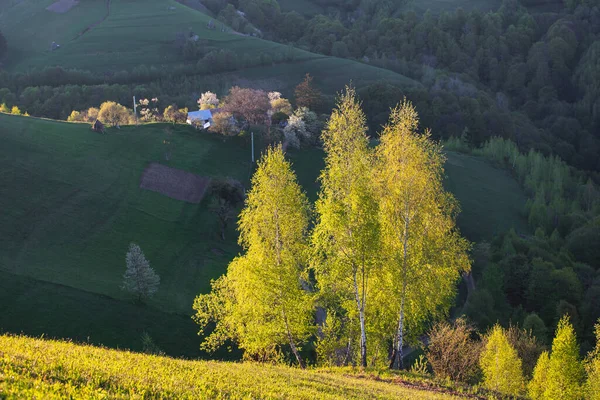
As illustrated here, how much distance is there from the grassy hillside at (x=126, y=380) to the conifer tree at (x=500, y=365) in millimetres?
30581

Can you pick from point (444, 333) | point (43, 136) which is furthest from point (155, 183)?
point (444, 333)

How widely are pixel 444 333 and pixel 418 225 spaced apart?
14.3 m

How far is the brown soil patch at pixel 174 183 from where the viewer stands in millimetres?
93812

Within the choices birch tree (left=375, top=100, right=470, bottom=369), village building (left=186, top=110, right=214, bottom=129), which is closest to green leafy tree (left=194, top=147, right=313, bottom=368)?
birch tree (left=375, top=100, right=470, bottom=369)

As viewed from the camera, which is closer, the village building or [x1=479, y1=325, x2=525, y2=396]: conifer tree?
[x1=479, y1=325, x2=525, y2=396]: conifer tree

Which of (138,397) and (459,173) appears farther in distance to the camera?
(459,173)

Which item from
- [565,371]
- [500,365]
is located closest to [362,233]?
[565,371]

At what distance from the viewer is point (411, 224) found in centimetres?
3419

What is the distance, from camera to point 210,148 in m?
112

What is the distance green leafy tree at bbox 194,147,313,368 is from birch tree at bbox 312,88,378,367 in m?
1.99

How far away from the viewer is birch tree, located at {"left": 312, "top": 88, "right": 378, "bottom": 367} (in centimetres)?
→ 3091

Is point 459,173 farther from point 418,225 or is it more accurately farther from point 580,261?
Result: point 418,225

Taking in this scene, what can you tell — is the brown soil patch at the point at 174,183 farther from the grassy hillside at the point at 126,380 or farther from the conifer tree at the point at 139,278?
the grassy hillside at the point at 126,380

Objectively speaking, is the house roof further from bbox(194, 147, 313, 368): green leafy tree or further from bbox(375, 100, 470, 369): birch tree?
bbox(375, 100, 470, 369): birch tree
